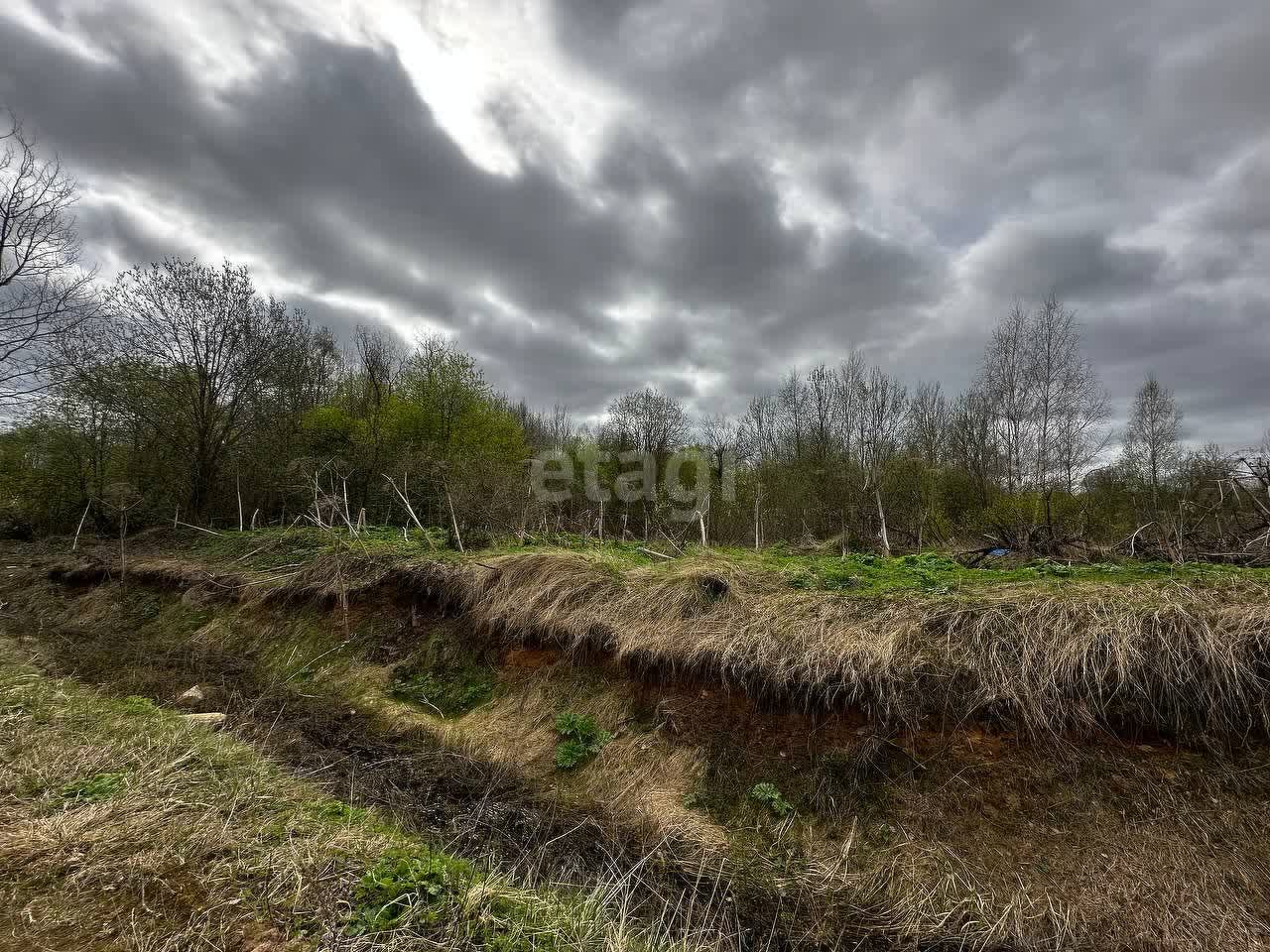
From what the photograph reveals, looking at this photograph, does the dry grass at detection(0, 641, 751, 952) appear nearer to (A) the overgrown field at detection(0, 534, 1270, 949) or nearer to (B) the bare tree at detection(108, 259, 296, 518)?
(A) the overgrown field at detection(0, 534, 1270, 949)

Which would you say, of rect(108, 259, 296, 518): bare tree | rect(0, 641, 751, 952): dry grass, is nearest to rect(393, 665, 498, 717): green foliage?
rect(0, 641, 751, 952): dry grass

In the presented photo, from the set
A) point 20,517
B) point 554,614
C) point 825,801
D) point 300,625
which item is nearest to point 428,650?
point 554,614

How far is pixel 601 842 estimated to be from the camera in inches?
167

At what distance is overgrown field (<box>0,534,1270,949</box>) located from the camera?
122 inches

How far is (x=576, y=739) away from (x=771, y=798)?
206cm

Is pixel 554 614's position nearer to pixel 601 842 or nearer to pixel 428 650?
pixel 428 650

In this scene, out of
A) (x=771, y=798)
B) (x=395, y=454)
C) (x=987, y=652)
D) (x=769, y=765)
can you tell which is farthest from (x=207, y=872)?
(x=395, y=454)

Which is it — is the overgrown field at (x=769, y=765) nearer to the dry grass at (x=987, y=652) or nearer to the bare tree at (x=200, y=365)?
the dry grass at (x=987, y=652)

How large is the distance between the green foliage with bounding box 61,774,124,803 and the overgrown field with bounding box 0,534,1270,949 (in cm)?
2

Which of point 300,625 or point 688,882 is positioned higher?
point 300,625

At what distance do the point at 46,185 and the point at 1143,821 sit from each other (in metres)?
19.8

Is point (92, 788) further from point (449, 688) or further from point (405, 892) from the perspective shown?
→ point (449, 688)

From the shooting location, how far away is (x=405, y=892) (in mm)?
2475

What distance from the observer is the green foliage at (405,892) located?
2281mm
